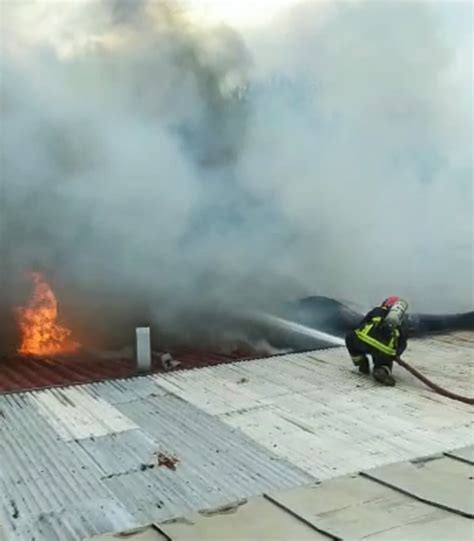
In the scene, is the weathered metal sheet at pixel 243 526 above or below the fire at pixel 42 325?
below

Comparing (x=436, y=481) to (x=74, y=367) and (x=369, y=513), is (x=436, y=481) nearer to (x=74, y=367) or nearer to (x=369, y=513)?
(x=369, y=513)

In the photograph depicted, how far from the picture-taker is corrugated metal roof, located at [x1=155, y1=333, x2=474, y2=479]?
4383 millimetres

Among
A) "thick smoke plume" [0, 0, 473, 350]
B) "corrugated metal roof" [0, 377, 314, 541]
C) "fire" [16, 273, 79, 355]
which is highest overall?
"thick smoke plume" [0, 0, 473, 350]

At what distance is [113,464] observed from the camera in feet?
13.7

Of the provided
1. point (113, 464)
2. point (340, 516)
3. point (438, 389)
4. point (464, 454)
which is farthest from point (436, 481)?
point (438, 389)

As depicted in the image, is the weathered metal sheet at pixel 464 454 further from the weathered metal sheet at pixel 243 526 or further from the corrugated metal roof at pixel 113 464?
the weathered metal sheet at pixel 243 526

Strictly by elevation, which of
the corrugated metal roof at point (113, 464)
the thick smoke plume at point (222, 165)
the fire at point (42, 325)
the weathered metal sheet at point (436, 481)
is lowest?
the corrugated metal roof at point (113, 464)

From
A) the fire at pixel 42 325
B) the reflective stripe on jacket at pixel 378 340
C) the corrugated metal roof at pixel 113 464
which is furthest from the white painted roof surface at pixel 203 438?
the fire at pixel 42 325

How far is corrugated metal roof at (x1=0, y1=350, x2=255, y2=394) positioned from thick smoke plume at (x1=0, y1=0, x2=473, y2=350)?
861mm

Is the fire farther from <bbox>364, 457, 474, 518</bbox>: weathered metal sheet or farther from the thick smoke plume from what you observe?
<bbox>364, 457, 474, 518</bbox>: weathered metal sheet

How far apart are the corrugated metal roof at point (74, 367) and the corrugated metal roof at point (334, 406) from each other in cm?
61

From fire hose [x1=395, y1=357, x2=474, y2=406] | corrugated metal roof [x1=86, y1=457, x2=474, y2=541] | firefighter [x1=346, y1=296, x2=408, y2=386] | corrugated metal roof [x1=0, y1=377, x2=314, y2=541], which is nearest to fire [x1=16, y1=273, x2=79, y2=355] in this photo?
corrugated metal roof [x1=0, y1=377, x2=314, y2=541]

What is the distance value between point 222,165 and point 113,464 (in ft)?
17.3

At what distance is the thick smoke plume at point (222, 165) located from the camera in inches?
298
